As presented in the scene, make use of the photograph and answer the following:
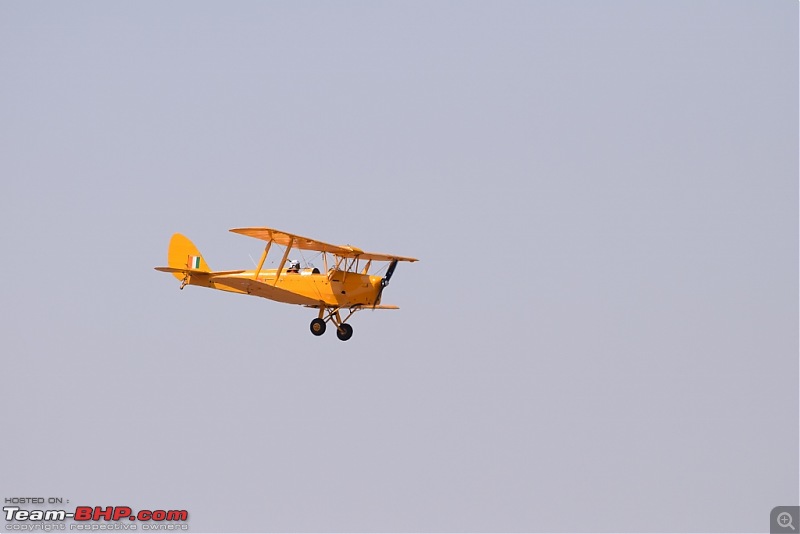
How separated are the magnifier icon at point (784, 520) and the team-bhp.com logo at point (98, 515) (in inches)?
655

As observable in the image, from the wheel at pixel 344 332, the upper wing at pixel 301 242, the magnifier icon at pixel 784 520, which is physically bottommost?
the magnifier icon at pixel 784 520

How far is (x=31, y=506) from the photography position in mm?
55938

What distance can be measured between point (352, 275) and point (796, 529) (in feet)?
47.6

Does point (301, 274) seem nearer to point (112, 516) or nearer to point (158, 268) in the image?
point (158, 268)

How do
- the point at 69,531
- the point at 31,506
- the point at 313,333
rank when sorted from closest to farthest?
the point at 69,531 → the point at 31,506 → the point at 313,333

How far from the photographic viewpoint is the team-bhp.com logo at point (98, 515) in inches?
2137

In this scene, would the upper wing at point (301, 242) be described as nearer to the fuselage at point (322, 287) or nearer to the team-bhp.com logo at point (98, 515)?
the fuselage at point (322, 287)

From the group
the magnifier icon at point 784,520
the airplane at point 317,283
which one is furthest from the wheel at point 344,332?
the magnifier icon at point 784,520

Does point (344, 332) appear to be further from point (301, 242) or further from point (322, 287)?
point (301, 242)

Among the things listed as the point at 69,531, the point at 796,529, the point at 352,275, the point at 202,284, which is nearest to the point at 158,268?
the point at 202,284

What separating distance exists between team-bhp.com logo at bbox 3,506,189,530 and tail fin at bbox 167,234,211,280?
9982 millimetres

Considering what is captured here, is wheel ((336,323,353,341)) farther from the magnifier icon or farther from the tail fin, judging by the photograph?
the magnifier icon

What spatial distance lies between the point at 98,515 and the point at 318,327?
9.06 metres

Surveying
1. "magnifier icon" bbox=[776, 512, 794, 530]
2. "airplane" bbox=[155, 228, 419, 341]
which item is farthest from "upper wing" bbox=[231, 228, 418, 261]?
"magnifier icon" bbox=[776, 512, 794, 530]
